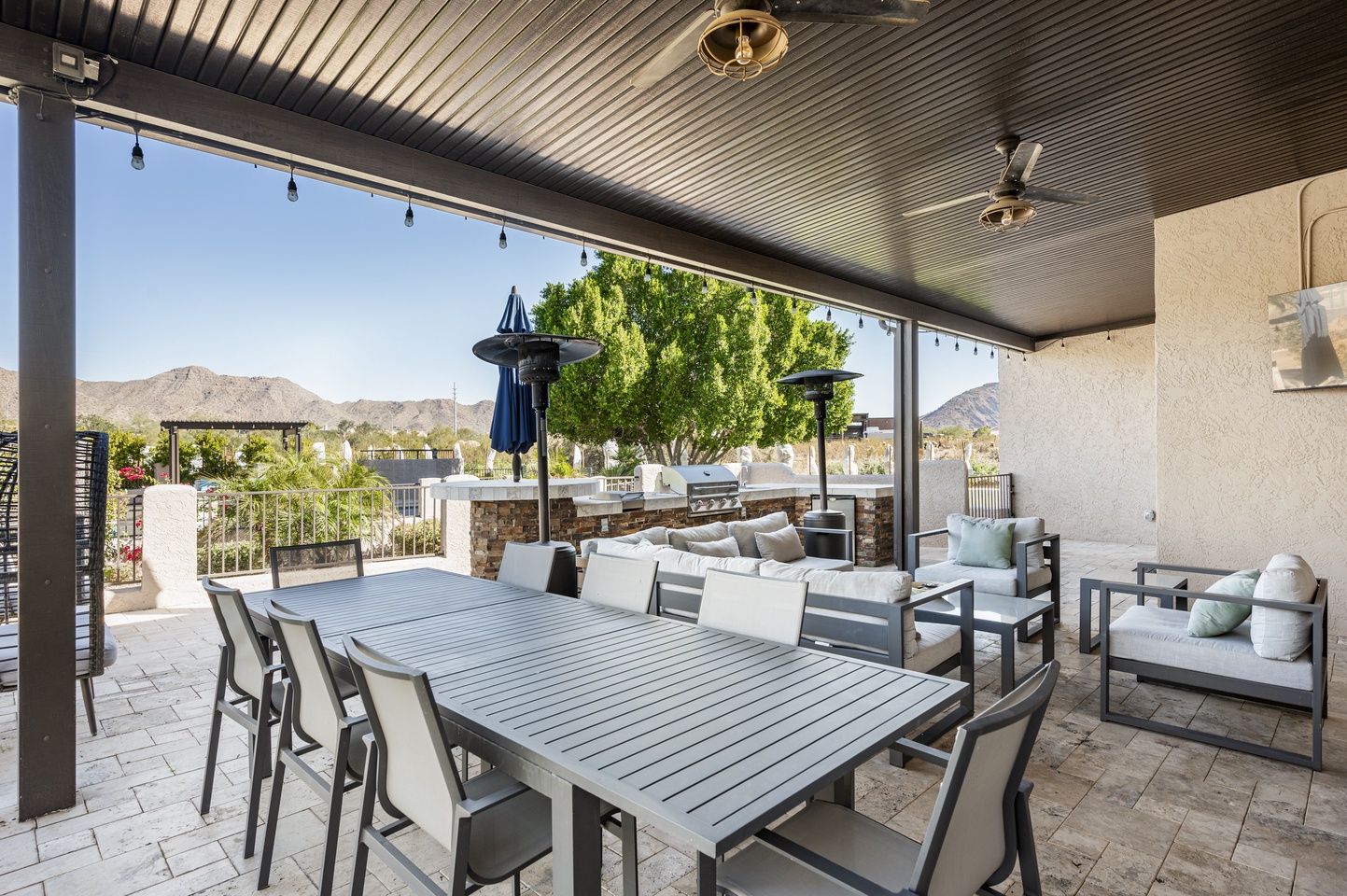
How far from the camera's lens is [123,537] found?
5.82m

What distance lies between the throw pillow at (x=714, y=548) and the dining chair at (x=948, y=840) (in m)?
2.88

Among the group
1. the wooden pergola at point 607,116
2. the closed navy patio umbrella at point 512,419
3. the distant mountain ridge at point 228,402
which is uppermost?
the distant mountain ridge at point 228,402

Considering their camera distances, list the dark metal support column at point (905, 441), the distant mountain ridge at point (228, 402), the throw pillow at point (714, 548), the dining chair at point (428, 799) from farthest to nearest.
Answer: the distant mountain ridge at point (228, 402) < the dark metal support column at point (905, 441) < the throw pillow at point (714, 548) < the dining chair at point (428, 799)

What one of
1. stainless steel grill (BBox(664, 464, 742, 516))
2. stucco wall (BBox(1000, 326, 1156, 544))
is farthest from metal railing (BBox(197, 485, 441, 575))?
stucco wall (BBox(1000, 326, 1156, 544))

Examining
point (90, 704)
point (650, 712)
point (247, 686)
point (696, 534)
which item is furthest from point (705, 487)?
point (650, 712)

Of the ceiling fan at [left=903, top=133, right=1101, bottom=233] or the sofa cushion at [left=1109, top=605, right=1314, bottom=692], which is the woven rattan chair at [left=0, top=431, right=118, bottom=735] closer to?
the ceiling fan at [left=903, top=133, right=1101, bottom=233]

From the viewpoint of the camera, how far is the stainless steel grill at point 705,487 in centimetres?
637

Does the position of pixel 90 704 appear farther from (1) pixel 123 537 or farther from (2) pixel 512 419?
(1) pixel 123 537

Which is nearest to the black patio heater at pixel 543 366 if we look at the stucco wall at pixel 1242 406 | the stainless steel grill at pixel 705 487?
the stainless steel grill at pixel 705 487

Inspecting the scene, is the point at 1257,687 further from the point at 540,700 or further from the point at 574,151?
the point at 574,151

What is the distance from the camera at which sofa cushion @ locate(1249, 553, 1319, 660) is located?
280cm

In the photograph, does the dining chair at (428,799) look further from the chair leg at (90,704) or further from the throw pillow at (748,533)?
the throw pillow at (748,533)

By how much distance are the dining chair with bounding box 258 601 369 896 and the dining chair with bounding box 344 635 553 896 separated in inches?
6.9

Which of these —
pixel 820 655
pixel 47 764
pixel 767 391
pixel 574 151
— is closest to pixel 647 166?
pixel 574 151
